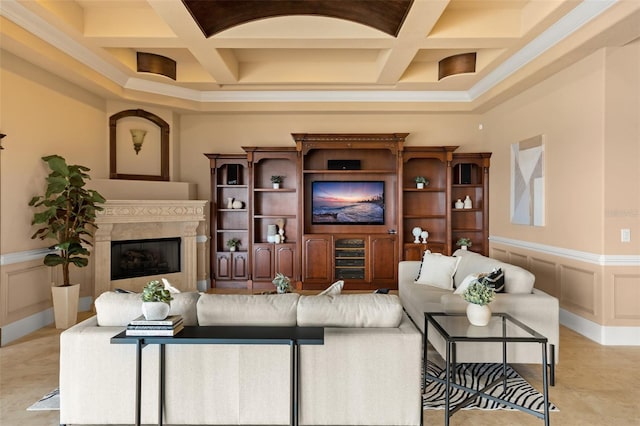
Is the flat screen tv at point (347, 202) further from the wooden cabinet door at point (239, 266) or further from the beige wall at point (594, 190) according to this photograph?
the beige wall at point (594, 190)

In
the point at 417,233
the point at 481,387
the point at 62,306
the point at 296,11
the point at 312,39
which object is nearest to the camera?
the point at 481,387

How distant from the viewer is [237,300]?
8.68 ft

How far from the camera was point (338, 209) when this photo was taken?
7.07 meters

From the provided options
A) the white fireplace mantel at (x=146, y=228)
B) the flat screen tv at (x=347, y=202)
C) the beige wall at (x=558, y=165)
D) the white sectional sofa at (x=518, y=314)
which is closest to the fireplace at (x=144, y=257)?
the white fireplace mantel at (x=146, y=228)

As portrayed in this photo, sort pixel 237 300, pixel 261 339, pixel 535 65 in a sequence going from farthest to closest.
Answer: pixel 535 65 → pixel 237 300 → pixel 261 339

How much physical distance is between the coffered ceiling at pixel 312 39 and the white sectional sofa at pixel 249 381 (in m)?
3.07

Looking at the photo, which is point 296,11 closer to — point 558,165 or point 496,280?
point 496,280

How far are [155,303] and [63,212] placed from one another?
3.36 metres

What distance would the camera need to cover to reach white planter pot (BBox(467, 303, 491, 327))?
2.90 m

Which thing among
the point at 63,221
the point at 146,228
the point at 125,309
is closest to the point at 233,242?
the point at 146,228

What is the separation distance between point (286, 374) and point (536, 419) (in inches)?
69.9

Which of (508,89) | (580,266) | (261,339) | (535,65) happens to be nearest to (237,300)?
(261,339)

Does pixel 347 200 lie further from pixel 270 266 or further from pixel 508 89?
pixel 508 89

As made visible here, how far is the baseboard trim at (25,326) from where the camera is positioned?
4.23 m
